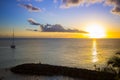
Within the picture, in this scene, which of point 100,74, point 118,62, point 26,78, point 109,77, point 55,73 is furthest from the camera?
point 55,73

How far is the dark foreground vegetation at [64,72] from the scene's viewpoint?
28009mm

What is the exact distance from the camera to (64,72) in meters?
32.3

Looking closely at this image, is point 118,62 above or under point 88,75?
above

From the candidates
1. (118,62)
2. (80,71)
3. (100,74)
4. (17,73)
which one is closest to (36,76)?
(17,73)

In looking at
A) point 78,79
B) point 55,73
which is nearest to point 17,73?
point 55,73

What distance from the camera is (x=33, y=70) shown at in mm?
34656

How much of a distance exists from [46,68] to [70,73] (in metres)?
4.88

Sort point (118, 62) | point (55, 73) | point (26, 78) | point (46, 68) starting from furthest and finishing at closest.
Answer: point (46, 68), point (55, 73), point (26, 78), point (118, 62)

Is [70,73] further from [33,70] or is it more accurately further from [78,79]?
[33,70]

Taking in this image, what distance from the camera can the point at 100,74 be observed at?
28.3 m

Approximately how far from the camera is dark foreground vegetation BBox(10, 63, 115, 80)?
28.0 meters

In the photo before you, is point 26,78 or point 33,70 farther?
point 33,70

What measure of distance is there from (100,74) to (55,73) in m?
7.22

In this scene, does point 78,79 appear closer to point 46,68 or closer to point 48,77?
point 48,77
